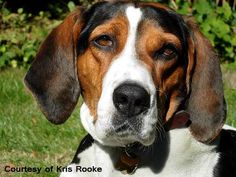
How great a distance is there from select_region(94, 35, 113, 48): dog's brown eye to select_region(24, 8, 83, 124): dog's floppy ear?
23 cm

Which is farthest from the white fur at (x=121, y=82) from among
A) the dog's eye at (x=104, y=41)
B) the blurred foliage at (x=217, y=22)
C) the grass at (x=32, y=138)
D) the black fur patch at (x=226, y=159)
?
the blurred foliage at (x=217, y=22)

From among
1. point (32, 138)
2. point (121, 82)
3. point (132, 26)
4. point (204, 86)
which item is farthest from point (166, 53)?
point (32, 138)

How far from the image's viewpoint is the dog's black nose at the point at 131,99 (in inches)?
156

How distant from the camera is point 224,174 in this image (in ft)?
15.1

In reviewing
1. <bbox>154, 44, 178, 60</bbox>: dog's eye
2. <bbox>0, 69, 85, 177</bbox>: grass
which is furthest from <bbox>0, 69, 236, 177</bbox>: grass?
<bbox>154, 44, 178, 60</bbox>: dog's eye

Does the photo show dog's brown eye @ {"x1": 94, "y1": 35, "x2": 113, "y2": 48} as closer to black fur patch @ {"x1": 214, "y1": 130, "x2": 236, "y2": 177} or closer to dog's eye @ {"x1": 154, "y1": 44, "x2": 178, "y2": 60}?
dog's eye @ {"x1": 154, "y1": 44, "x2": 178, "y2": 60}

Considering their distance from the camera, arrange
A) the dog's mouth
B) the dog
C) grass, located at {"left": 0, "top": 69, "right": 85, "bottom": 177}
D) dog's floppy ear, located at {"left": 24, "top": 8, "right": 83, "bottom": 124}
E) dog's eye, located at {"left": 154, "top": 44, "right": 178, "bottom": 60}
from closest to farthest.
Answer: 1. the dog's mouth
2. the dog
3. dog's eye, located at {"left": 154, "top": 44, "right": 178, "bottom": 60}
4. dog's floppy ear, located at {"left": 24, "top": 8, "right": 83, "bottom": 124}
5. grass, located at {"left": 0, "top": 69, "right": 85, "bottom": 177}

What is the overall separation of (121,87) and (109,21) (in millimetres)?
633

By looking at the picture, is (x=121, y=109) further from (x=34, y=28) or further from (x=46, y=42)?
(x=34, y=28)

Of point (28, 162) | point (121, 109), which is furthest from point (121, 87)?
point (28, 162)

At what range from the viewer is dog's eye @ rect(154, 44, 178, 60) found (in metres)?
4.43

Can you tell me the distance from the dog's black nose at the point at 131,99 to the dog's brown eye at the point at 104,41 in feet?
1.54

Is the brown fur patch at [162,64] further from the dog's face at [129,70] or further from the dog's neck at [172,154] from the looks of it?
the dog's neck at [172,154]

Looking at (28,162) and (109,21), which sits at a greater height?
(109,21)
